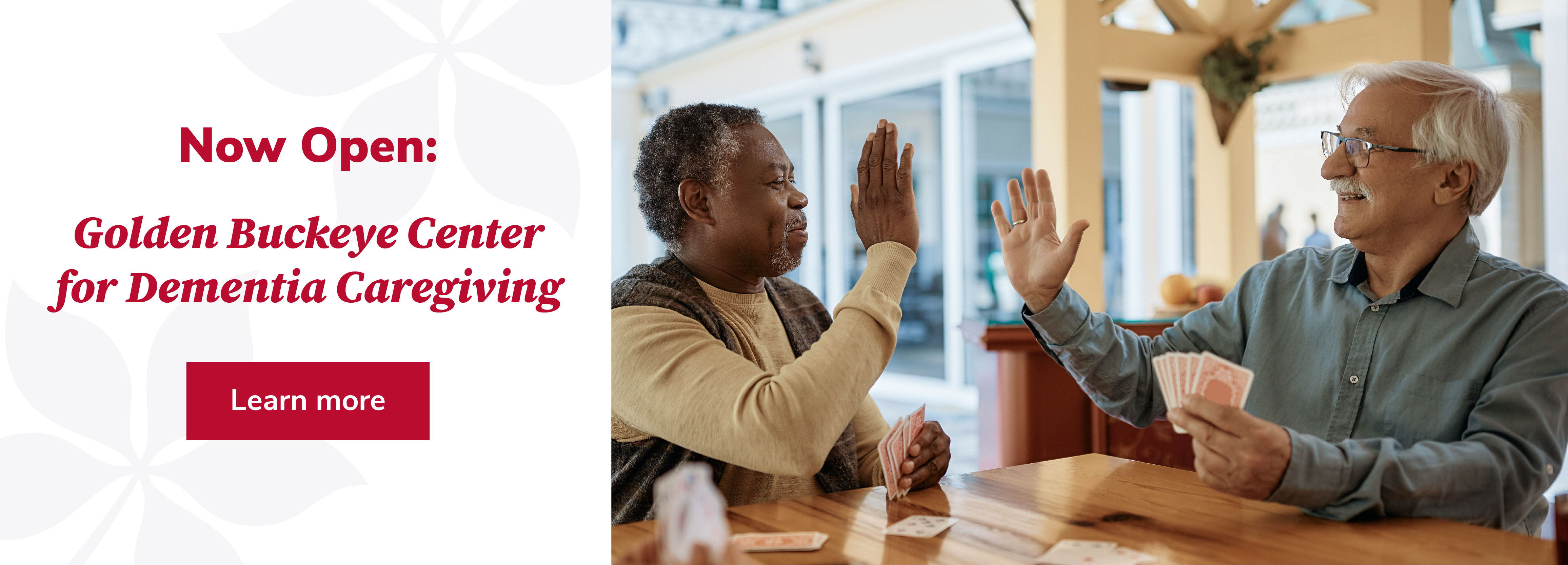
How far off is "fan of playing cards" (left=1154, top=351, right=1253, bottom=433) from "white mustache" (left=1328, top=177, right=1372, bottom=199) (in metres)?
0.53

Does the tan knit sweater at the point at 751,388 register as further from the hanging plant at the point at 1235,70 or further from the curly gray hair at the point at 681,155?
the hanging plant at the point at 1235,70

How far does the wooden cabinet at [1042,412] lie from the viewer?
8.56 ft

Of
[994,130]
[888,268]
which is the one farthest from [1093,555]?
[994,130]

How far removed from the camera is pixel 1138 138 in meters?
5.88

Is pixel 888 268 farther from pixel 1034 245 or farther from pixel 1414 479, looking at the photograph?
pixel 1414 479

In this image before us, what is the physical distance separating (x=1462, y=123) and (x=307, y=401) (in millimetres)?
1904

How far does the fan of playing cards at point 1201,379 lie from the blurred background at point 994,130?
0.87 metres

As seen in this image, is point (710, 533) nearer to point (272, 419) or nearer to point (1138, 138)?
point (272, 419)

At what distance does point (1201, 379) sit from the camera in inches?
51.5

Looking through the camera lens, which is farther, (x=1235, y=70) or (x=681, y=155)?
(x=1235, y=70)

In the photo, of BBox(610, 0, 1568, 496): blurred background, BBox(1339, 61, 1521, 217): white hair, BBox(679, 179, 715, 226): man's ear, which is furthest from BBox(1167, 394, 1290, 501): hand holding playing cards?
BBox(610, 0, 1568, 496): blurred background

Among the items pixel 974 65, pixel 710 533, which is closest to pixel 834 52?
pixel 974 65

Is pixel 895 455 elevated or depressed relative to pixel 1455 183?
depressed

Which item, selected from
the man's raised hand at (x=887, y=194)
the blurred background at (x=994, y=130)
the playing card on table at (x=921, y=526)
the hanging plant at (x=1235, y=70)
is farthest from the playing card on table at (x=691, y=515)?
the hanging plant at (x=1235, y=70)
